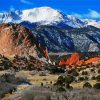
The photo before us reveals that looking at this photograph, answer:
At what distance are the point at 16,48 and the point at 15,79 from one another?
79.9 meters

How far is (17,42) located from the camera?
497 ft

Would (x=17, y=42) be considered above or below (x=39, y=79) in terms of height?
above

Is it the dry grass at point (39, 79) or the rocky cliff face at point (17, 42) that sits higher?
the rocky cliff face at point (17, 42)

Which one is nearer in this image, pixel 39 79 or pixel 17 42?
pixel 39 79

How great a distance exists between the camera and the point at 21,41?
15050 cm

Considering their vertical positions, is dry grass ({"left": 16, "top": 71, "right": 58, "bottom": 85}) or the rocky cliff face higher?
the rocky cliff face

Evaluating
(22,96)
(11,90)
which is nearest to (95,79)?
(11,90)

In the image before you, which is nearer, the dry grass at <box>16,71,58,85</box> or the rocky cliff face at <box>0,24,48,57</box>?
the dry grass at <box>16,71,58,85</box>

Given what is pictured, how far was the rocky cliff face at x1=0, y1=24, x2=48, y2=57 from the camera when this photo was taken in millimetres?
147250

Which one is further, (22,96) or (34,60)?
(34,60)

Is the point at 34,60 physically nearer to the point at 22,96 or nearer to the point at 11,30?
the point at 11,30

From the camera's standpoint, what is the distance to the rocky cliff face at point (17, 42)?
14725 cm

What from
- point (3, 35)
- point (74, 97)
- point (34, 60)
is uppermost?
point (3, 35)

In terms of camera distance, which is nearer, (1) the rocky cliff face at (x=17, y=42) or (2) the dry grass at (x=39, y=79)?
(2) the dry grass at (x=39, y=79)
